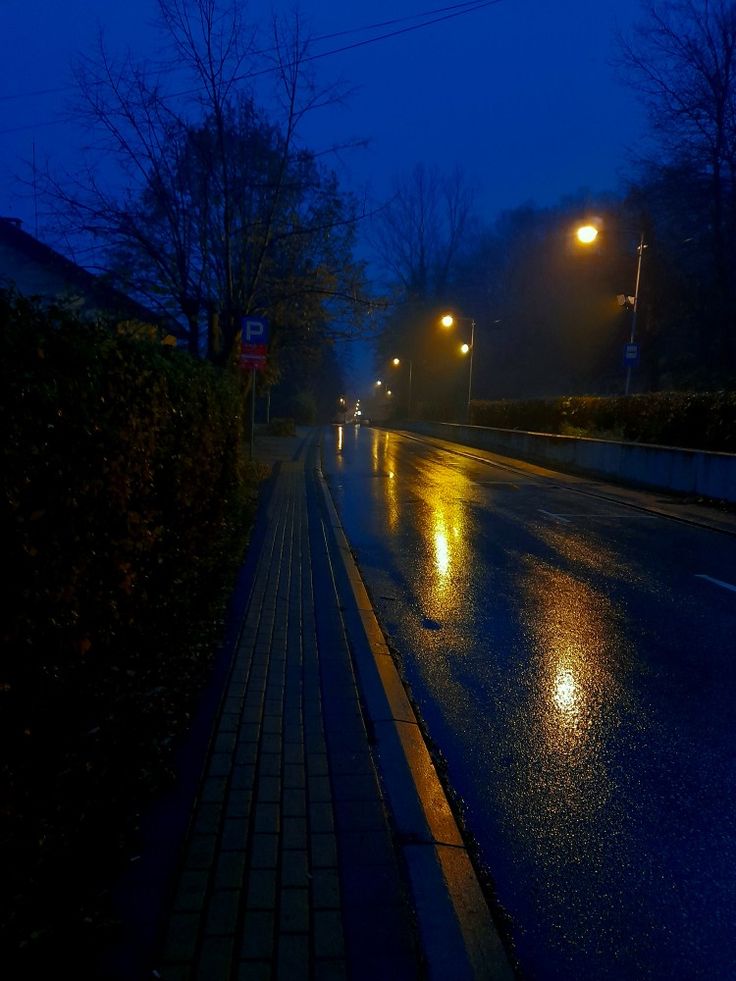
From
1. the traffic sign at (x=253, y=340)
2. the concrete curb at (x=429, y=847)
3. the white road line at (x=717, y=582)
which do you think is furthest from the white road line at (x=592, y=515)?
the concrete curb at (x=429, y=847)

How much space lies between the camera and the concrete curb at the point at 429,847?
8.28ft

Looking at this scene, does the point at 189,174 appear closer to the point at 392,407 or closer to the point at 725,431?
the point at 725,431

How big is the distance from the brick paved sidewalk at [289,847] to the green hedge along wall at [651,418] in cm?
1405

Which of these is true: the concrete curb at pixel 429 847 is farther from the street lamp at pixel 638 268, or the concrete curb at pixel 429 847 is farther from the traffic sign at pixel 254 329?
the street lamp at pixel 638 268

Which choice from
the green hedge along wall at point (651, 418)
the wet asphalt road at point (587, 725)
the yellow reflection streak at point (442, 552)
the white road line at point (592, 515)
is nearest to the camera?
the wet asphalt road at point (587, 725)

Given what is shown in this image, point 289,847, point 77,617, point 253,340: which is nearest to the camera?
point 289,847

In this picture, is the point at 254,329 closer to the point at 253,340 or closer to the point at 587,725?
the point at 253,340

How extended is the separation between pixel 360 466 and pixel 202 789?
21162 millimetres

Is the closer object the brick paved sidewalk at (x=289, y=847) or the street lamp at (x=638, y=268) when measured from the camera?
the brick paved sidewalk at (x=289, y=847)

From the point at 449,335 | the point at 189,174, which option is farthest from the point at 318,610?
the point at 449,335

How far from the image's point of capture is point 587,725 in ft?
15.1

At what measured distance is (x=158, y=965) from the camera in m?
2.39

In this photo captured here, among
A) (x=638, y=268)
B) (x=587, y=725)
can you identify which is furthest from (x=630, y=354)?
(x=587, y=725)

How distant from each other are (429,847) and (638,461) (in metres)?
17.3
